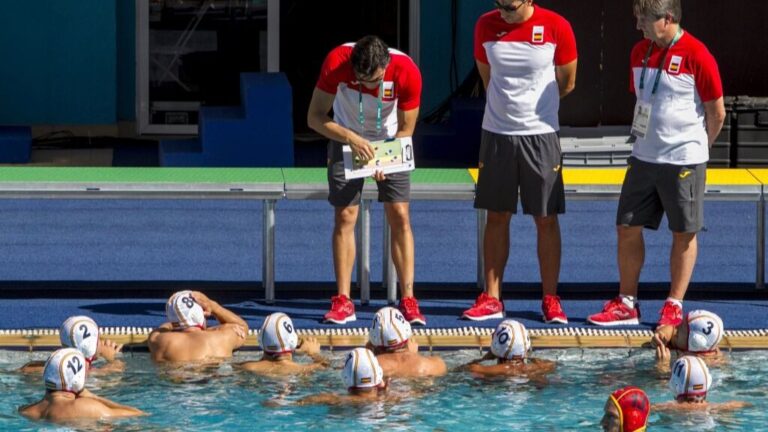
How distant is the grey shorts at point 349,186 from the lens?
8828 millimetres

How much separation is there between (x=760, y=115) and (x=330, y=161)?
6.25 meters

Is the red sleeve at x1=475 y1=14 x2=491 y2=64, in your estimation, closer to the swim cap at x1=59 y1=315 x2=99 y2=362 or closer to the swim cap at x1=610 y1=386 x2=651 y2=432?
the swim cap at x1=59 y1=315 x2=99 y2=362

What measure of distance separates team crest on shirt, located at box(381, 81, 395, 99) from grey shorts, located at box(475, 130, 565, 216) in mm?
583

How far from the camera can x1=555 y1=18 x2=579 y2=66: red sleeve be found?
28.3 ft

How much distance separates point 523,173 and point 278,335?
1.74m

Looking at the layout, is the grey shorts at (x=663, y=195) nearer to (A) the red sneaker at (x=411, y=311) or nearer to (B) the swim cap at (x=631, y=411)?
(A) the red sneaker at (x=411, y=311)

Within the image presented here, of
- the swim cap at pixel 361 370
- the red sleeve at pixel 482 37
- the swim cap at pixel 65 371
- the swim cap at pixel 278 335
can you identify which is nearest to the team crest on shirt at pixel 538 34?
the red sleeve at pixel 482 37

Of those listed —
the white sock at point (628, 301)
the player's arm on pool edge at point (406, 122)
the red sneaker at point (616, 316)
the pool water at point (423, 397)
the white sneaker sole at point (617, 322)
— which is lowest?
the pool water at point (423, 397)

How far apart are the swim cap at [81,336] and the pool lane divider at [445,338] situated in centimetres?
51

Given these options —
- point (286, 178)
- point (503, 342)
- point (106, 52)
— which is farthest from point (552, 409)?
point (106, 52)

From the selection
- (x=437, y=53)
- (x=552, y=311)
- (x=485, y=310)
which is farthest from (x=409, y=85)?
(x=437, y=53)

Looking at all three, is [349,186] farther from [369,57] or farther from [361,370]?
[361,370]

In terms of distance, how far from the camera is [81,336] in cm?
798

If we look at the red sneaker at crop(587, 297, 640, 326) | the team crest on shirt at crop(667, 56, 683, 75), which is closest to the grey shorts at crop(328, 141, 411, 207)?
the red sneaker at crop(587, 297, 640, 326)
